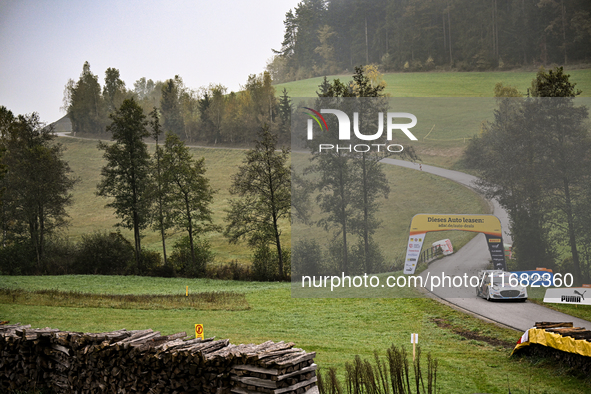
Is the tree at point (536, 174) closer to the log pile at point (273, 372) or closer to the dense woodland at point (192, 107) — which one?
the log pile at point (273, 372)

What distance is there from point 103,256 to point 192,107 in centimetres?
3432

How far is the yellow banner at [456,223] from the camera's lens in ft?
43.4

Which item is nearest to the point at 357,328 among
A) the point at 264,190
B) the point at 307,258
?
the point at 307,258

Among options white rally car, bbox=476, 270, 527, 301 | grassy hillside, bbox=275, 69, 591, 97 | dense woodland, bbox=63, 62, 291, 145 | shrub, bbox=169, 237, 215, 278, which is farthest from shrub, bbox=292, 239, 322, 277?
dense woodland, bbox=63, 62, 291, 145

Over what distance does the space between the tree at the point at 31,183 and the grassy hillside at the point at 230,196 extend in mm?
9159

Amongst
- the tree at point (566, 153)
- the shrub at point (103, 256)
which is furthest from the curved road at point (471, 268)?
the shrub at point (103, 256)

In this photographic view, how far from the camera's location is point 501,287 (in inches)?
519

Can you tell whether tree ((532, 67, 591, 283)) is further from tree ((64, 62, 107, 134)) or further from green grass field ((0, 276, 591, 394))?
tree ((64, 62, 107, 134))

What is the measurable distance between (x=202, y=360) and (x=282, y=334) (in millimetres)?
6288

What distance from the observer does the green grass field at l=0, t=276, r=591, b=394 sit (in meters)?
7.95

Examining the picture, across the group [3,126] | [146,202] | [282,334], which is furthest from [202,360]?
[3,126]

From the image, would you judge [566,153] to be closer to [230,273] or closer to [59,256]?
[230,273]

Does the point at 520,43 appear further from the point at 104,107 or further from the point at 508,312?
the point at 104,107

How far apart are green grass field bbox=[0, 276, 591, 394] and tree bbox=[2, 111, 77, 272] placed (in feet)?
45.0
